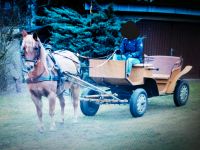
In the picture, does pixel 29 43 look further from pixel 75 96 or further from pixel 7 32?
pixel 75 96

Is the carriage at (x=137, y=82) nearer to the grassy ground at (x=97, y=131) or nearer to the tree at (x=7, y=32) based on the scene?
the grassy ground at (x=97, y=131)

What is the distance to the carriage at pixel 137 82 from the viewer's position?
2.29 meters

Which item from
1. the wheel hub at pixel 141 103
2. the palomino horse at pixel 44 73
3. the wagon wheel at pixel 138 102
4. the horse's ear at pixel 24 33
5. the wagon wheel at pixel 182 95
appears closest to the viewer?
the horse's ear at pixel 24 33

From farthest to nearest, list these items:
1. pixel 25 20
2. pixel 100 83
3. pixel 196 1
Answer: pixel 100 83 < pixel 196 1 < pixel 25 20

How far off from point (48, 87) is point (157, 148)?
78 cm

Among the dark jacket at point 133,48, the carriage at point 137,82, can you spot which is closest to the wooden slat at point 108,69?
the carriage at point 137,82

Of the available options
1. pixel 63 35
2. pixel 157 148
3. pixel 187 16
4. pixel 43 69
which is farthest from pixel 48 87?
pixel 187 16

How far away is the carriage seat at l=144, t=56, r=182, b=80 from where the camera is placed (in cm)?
221

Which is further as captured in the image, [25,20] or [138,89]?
[138,89]

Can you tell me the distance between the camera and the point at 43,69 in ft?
6.99

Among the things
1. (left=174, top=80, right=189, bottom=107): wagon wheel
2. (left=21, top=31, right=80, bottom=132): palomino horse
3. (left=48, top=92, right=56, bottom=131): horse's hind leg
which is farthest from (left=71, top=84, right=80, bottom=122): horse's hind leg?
(left=174, top=80, right=189, bottom=107): wagon wheel

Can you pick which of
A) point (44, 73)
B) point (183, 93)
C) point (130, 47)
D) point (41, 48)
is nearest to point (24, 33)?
point (41, 48)

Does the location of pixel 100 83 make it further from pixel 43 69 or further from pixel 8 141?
pixel 8 141

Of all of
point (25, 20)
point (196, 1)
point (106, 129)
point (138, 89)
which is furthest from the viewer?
point (138, 89)
